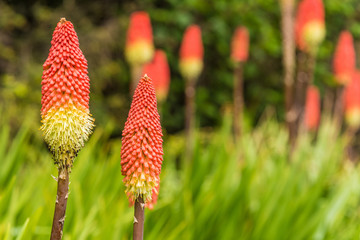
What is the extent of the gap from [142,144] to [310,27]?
11.8 feet

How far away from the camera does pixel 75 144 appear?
0.89m

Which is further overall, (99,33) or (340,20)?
(340,20)

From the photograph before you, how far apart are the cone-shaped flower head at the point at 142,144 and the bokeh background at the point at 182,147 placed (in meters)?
0.46

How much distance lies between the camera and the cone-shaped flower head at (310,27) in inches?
161

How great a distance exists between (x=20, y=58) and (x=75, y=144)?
688 cm

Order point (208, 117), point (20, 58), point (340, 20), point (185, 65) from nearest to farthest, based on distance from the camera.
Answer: point (185, 65) → point (20, 58) → point (208, 117) → point (340, 20)

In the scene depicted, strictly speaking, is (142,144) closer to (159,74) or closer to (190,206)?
(190,206)

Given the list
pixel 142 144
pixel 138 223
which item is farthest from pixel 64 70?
pixel 138 223

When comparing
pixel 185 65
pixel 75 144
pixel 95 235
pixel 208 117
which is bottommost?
pixel 208 117

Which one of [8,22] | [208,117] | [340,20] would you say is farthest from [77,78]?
[340,20]

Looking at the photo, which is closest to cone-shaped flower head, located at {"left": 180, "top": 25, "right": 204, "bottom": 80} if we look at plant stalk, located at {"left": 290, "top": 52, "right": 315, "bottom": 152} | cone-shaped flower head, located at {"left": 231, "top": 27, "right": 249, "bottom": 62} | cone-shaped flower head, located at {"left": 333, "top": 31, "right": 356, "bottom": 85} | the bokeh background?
cone-shaped flower head, located at {"left": 231, "top": 27, "right": 249, "bottom": 62}

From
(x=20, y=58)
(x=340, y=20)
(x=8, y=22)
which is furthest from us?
(x=340, y=20)

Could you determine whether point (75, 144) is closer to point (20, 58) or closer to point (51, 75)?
point (51, 75)

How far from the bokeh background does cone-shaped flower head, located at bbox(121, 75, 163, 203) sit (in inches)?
18.0
